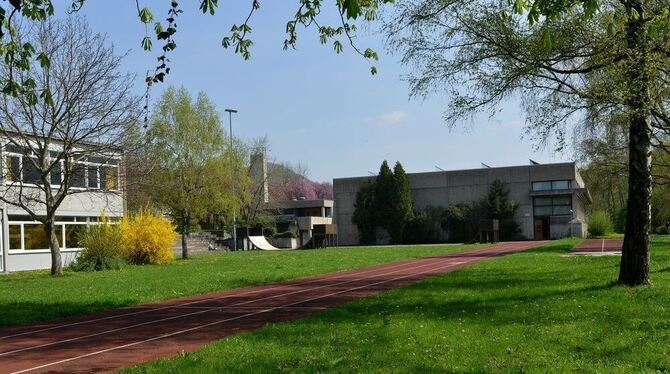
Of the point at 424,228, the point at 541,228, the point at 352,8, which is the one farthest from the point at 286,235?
the point at 352,8

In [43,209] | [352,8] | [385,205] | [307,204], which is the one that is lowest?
[385,205]

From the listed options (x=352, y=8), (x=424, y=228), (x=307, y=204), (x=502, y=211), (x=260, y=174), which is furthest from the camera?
(x=307, y=204)

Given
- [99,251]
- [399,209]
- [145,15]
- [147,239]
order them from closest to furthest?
1. [145,15]
2. [99,251]
3. [147,239]
4. [399,209]

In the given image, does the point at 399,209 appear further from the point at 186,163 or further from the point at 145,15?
the point at 145,15

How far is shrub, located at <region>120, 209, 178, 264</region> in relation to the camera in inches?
1309

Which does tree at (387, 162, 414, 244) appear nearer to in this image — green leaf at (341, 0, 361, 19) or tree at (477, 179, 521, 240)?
tree at (477, 179, 521, 240)

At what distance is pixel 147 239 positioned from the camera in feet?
111

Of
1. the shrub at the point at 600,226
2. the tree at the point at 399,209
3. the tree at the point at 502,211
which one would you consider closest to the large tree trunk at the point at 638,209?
the shrub at the point at 600,226

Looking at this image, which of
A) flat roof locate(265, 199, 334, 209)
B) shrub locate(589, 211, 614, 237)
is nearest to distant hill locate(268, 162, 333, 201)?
flat roof locate(265, 199, 334, 209)

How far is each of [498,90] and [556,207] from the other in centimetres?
5187

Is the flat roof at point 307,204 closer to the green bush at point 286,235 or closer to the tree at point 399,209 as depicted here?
the green bush at point 286,235

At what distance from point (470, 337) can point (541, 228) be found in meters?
57.7

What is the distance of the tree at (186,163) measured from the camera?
4016cm

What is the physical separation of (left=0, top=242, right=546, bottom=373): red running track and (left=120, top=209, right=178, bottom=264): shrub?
1646 cm
